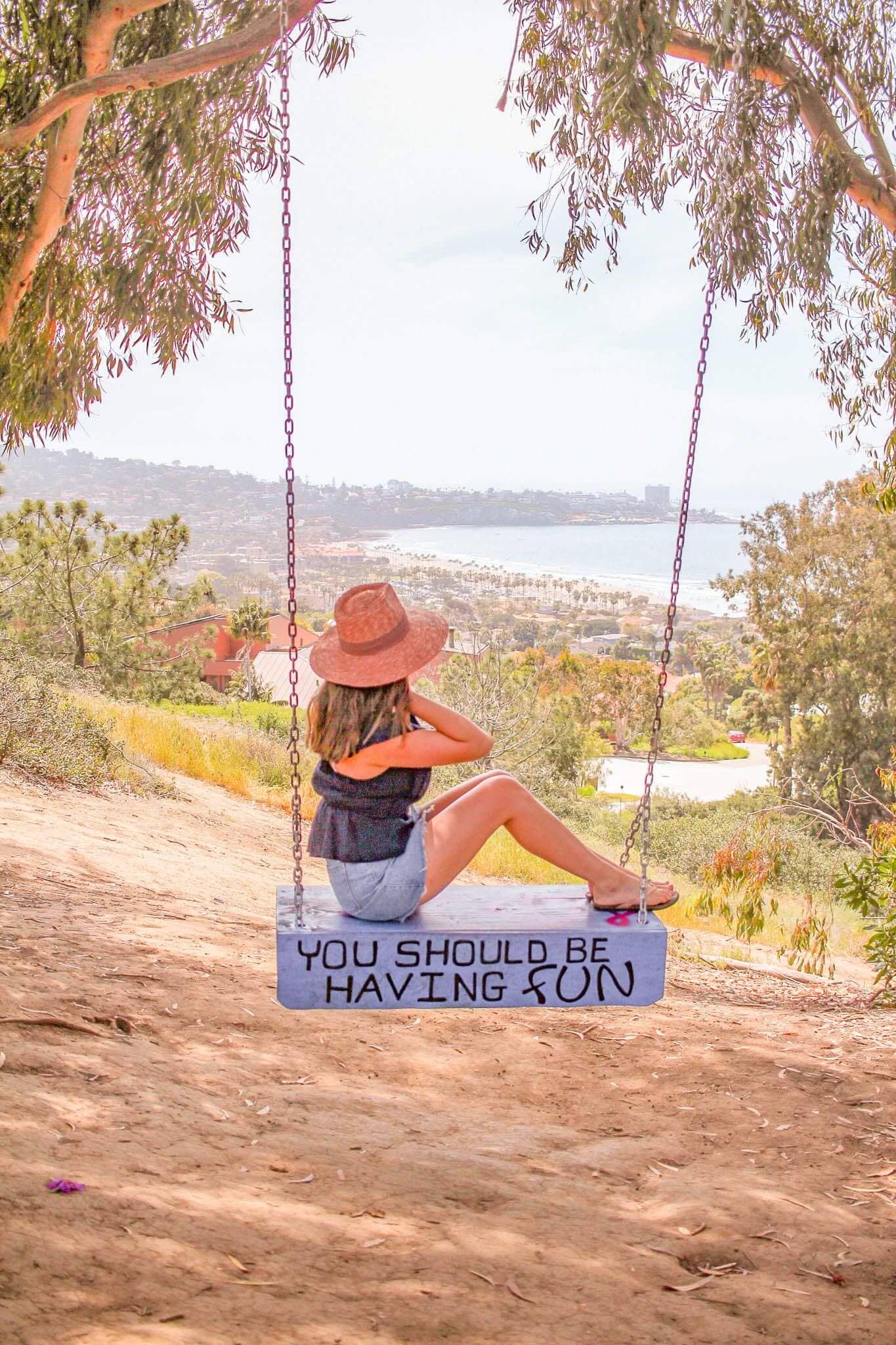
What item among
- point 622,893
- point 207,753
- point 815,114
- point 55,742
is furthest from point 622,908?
point 207,753

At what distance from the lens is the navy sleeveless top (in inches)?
121

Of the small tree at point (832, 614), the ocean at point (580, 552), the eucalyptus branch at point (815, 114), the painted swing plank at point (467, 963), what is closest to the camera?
the painted swing plank at point (467, 963)

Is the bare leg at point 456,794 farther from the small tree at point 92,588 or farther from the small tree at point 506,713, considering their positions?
the small tree at point 92,588

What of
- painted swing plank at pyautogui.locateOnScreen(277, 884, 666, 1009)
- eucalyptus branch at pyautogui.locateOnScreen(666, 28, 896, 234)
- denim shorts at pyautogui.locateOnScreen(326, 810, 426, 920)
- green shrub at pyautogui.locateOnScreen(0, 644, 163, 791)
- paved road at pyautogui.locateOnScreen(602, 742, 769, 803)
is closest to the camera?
painted swing plank at pyautogui.locateOnScreen(277, 884, 666, 1009)

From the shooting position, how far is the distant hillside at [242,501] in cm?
3084

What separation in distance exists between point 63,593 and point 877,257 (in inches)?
450

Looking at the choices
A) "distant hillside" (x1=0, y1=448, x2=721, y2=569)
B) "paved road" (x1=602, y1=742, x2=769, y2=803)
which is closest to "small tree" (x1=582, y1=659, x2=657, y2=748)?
"paved road" (x1=602, y1=742, x2=769, y2=803)

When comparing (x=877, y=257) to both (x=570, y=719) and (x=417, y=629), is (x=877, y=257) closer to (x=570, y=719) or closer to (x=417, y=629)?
(x=417, y=629)

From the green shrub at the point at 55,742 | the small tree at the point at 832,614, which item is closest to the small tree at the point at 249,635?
the small tree at the point at 832,614

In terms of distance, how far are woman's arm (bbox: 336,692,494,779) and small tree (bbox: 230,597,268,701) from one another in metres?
17.4

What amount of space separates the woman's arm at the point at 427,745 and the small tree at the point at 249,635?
1744 cm

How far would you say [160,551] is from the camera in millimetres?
14805

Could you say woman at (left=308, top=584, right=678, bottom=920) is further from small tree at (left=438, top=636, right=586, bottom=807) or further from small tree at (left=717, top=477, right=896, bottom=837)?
small tree at (left=717, top=477, right=896, bottom=837)

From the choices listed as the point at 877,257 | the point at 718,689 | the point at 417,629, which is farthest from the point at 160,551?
the point at 718,689
